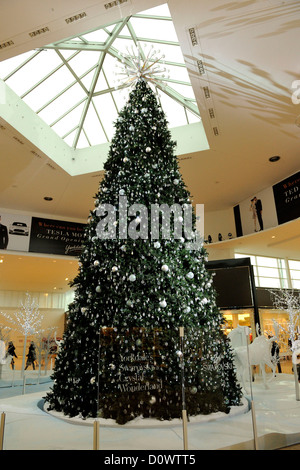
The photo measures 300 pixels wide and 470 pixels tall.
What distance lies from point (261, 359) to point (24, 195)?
11.0m

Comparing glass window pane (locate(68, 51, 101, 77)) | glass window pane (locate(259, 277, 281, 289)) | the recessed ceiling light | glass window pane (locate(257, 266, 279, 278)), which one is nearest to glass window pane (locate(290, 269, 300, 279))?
glass window pane (locate(257, 266, 279, 278))

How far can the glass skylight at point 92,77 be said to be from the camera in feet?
29.9

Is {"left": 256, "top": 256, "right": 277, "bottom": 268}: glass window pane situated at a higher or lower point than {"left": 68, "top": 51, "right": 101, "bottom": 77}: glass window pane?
lower

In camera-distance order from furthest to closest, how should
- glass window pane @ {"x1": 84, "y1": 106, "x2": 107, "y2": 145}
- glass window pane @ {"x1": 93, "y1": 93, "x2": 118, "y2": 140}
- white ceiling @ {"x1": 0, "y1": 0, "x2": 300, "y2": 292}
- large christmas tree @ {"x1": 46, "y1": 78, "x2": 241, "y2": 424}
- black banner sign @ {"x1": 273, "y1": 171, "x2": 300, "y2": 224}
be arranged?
glass window pane @ {"x1": 84, "y1": 106, "x2": 107, "y2": 145}
black banner sign @ {"x1": 273, "y1": 171, "x2": 300, "y2": 224}
glass window pane @ {"x1": 93, "y1": 93, "x2": 118, "y2": 140}
white ceiling @ {"x1": 0, "y1": 0, "x2": 300, "y2": 292}
large christmas tree @ {"x1": 46, "y1": 78, "x2": 241, "y2": 424}

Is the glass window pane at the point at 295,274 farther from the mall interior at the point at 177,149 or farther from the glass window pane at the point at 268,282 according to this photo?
the glass window pane at the point at 268,282

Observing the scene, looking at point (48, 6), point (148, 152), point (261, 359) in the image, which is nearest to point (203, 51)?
point (48, 6)

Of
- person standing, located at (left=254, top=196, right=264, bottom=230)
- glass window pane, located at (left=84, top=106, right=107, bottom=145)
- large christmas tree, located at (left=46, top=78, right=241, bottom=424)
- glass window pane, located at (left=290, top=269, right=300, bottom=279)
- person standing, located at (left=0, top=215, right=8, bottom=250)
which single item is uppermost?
glass window pane, located at (left=84, top=106, right=107, bottom=145)

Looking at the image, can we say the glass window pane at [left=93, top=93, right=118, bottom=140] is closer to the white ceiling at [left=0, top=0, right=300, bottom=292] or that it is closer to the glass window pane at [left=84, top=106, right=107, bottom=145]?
the glass window pane at [left=84, top=106, right=107, bottom=145]

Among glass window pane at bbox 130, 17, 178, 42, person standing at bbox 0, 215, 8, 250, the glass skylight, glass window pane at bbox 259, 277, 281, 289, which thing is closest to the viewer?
glass window pane at bbox 130, 17, 178, 42

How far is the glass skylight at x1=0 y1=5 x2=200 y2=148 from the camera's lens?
9.12 m

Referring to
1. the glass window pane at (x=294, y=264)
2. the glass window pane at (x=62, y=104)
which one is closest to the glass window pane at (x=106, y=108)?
the glass window pane at (x=62, y=104)

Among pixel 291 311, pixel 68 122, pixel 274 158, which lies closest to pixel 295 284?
pixel 274 158

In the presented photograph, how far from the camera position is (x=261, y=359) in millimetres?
6277

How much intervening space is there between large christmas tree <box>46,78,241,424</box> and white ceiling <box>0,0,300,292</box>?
258 centimetres
